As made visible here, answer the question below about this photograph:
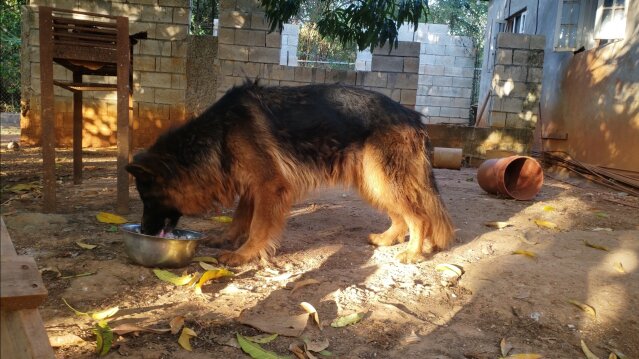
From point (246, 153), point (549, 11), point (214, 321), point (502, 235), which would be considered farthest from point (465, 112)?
point (214, 321)

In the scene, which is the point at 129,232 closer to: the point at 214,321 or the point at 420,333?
the point at 214,321

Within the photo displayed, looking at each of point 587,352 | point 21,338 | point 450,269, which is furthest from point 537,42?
point 21,338

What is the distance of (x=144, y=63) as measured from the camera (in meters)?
9.29

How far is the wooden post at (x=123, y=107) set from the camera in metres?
4.41

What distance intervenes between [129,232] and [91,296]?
554 millimetres

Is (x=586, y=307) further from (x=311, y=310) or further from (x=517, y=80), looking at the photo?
(x=517, y=80)

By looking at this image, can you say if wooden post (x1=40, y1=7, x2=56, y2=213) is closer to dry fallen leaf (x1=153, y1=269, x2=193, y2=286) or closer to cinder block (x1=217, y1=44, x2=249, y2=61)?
dry fallen leaf (x1=153, y1=269, x2=193, y2=286)

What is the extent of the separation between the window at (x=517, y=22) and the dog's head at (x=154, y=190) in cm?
1290

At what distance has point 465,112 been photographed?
1861cm

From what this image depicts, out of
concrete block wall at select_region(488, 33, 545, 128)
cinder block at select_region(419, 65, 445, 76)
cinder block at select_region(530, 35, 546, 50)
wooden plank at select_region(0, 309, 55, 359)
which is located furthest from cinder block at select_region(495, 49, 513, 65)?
cinder block at select_region(419, 65, 445, 76)

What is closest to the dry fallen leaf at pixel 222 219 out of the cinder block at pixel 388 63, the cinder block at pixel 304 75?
the cinder block at pixel 304 75

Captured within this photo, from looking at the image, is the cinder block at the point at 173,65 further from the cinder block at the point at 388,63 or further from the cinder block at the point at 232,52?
the cinder block at the point at 388,63

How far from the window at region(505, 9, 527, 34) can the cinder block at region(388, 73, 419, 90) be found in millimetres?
6909

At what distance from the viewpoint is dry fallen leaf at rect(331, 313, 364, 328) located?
276cm
